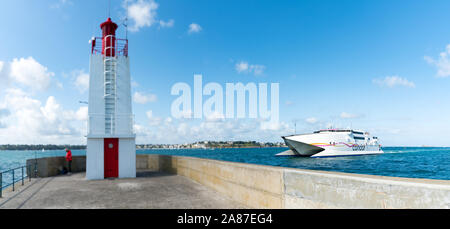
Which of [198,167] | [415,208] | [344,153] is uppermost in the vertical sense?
[415,208]

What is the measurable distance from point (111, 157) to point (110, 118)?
6.63ft

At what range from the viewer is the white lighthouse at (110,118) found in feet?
42.6

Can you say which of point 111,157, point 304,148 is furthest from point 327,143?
point 111,157

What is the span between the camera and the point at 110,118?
44.4 feet

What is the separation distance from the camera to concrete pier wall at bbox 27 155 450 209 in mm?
3426

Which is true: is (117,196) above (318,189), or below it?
below

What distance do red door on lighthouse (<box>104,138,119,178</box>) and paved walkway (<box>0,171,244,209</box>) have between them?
2.21 m

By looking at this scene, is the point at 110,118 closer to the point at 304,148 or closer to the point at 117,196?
the point at 117,196

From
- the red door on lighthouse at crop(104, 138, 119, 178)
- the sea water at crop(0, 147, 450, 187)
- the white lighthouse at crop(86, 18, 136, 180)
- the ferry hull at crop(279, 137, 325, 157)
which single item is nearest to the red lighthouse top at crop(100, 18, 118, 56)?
the white lighthouse at crop(86, 18, 136, 180)
